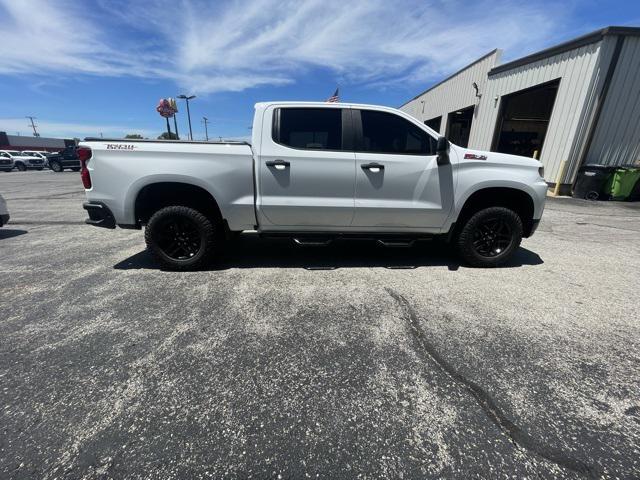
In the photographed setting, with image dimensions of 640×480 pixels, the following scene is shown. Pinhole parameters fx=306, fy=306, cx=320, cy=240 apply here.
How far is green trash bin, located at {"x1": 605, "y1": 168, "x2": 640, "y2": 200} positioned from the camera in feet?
32.3

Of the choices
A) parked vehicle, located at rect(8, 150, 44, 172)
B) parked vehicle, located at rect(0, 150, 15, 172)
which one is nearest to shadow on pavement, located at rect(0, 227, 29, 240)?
parked vehicle, located at rect(0, 150, 15, 172)

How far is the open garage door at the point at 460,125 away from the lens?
1816 centimetres

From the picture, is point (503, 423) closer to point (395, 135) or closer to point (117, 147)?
point (395, 135)

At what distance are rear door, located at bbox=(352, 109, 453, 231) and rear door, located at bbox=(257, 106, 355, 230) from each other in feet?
0.53

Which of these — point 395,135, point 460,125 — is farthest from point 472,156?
point 460,125

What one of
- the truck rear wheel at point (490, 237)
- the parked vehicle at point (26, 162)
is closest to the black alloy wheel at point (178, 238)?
the truck rear wheel at point (490, 237)

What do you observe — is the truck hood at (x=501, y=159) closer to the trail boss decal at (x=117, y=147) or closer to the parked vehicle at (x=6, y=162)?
the trail boss decal at (x=117, y=147)

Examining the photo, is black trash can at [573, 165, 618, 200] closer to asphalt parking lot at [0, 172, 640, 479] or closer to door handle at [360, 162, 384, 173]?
asphalt parking lot at [0, 172, 640, 479]

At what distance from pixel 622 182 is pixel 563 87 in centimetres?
369

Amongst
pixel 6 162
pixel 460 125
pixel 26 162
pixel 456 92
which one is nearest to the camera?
pixel 456 92

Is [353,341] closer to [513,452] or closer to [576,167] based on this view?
[513,452]

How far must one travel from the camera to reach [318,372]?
85.0 inches

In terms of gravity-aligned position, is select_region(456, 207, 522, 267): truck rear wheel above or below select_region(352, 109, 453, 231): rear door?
below

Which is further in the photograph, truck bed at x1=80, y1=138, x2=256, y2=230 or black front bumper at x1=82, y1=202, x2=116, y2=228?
black front bumper at x1=82, y1=202, x2=116, y2=228
